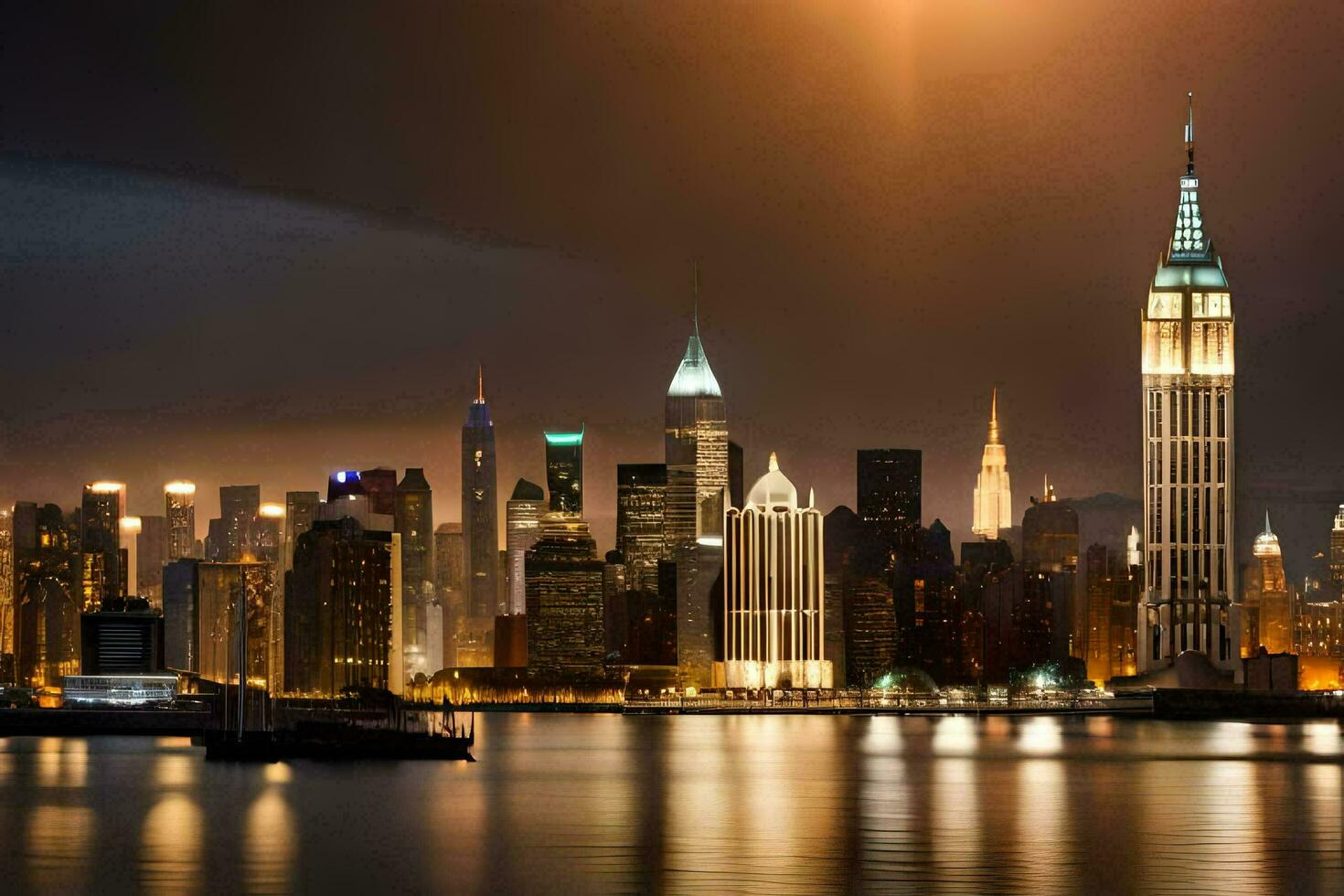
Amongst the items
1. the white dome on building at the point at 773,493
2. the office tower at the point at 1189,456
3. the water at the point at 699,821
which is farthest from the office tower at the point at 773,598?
the water at the point at 699,821

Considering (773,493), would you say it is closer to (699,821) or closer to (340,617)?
(340,617)

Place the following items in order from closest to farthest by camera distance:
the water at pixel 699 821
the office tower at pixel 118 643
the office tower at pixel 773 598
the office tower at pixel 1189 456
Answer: the water at pixel 699 821, the office tower at pixel 1189 456, the office tower at pixel 118 643, the office tower at pixel 773 598

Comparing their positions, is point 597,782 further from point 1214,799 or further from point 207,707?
point 207,707

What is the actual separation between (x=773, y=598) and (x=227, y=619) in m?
35.0

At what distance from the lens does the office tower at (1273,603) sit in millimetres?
131375

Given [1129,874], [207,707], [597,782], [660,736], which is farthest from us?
[207,707]

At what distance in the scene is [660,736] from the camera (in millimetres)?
110875

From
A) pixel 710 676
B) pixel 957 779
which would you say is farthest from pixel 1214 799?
pixel 710 676

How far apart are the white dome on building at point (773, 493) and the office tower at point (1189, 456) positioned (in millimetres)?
55698

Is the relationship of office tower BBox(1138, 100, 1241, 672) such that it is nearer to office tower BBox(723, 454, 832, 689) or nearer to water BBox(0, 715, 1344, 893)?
water BBox(0, 715, 1344, 893)

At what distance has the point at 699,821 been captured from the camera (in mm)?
54375

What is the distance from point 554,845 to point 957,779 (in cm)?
2261

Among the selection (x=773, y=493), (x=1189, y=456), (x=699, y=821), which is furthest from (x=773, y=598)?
(x=699, y=821)

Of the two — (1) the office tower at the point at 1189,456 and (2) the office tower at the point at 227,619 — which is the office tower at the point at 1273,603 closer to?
(1) the office tower at the point at 1189,456
